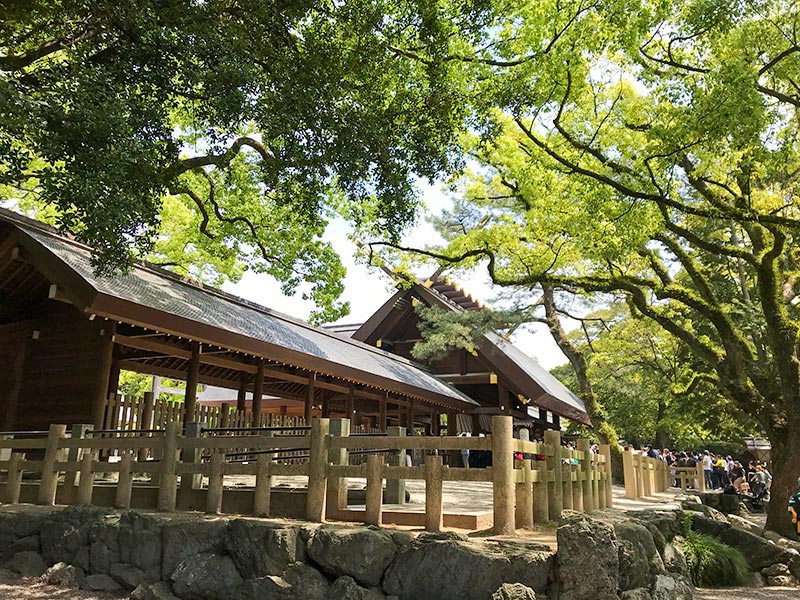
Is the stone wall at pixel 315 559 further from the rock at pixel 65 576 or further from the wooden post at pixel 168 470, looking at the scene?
the wooden post at pixel 168 470

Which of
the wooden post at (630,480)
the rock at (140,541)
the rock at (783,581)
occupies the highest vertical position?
the wooden post at (630,480)

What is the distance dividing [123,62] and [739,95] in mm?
8130

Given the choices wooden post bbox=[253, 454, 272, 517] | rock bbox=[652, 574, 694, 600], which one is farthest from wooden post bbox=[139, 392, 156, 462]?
rock bbox=[652, 574, 694, 600]

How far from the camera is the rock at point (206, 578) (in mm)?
5426

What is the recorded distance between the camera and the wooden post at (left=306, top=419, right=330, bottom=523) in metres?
5.81

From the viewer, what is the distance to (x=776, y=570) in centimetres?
1108

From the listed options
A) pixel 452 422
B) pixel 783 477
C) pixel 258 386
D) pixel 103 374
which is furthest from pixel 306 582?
pixel 452 422

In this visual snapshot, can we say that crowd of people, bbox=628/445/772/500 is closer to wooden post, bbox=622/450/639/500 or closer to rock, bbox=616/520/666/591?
wooden post, bbox=622/450/639/500

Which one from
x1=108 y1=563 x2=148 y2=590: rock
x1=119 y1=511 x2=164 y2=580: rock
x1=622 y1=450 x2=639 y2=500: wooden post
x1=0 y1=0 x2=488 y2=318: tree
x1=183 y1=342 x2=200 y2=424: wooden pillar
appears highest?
x1=0 y1=0 x2=488 y2=318: tree

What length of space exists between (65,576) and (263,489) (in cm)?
233

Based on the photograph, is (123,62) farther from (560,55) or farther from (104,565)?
(560,55)

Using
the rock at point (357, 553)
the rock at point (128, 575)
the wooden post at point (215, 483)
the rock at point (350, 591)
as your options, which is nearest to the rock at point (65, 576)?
the rock at point (128, 575)

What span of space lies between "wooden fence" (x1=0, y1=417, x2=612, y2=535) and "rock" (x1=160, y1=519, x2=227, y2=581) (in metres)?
0.44

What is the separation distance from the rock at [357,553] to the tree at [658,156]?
6.81 m
